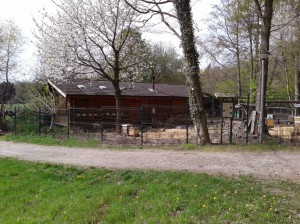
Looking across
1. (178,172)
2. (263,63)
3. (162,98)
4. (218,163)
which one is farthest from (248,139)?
(162,98)

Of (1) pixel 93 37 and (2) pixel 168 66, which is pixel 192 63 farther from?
(2) pixel 168 66

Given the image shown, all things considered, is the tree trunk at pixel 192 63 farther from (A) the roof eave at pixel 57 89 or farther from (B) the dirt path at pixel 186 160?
(A) the roof eave at pixel 57 89

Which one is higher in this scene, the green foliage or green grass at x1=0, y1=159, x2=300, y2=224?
the green foliage

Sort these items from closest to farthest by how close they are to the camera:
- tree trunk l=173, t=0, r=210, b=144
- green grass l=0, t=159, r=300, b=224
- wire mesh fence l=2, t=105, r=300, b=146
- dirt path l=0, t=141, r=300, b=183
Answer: green grass l=0, t=159, r=300, b=224 < dirt path l=0, t=141, r=300, b=183 < tree trunk l=173, t=0, r=210, b=144 < wire mesh fence l=2, t=105, r=300, b=146

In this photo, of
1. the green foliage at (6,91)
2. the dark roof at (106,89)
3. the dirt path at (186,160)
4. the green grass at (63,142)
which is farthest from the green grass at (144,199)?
the green foliage at (6,91)

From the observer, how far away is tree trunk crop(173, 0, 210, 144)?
1339cm

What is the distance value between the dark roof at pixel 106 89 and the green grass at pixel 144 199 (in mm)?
15987

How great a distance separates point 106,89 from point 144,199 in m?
22.5

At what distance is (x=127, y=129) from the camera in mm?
18969

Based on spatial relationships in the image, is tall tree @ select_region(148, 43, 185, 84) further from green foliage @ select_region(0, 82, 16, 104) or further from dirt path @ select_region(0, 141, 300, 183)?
dirt path @ select_region(0, 141, 300, 183)

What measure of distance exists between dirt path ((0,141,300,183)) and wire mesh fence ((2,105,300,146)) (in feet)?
8.34

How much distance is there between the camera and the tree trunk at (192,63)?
43.9 ft

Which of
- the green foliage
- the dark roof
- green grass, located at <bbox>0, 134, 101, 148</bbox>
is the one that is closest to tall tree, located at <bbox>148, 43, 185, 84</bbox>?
the dark roof

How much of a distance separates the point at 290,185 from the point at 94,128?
16073mm
